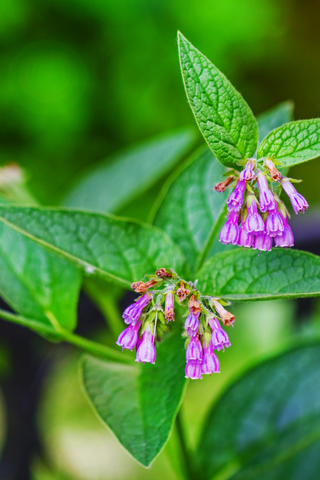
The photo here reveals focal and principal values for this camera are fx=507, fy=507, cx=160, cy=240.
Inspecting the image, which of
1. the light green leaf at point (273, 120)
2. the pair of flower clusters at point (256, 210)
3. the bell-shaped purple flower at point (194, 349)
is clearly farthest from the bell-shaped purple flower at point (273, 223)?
the light green leaf at point (273, 120)

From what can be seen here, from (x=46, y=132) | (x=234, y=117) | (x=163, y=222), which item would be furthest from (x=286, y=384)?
(x=46, y=132)

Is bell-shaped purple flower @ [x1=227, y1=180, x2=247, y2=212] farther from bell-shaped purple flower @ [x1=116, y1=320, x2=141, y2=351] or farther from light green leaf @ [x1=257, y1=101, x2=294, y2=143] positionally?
light green leaf @ [x1=257, y1=101, x2=294, y2=143]

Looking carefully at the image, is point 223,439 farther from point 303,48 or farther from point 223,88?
point 303,48

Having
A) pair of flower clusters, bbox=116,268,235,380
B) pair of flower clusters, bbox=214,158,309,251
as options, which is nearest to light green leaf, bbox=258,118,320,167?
pair of flower clusters, bbox=214,158,309,251

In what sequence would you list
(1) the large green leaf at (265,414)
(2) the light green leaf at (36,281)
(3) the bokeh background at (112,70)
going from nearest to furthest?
(2) the light green leaf at (36,281), (1) the large green leaf at (265,414), (3) the bokeh background at (112,70)

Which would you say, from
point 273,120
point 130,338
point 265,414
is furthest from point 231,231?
point 265,414

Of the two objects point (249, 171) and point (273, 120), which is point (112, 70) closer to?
point (273, 120)

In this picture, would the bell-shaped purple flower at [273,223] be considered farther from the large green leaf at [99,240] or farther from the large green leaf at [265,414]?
the large green leaf at [265,414]

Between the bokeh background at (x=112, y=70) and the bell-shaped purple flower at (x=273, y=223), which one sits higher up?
the bokeh background at (x=112, y=70)
